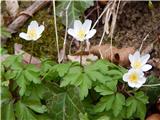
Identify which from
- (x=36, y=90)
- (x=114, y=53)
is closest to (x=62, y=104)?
(x=36, y=90)

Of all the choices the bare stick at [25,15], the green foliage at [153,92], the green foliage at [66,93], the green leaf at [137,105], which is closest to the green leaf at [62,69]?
the green foliage at [66,93]

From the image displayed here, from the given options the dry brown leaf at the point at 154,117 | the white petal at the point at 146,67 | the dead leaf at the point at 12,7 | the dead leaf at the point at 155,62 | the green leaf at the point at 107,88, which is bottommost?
the dry brown leaf at the point at 154,117

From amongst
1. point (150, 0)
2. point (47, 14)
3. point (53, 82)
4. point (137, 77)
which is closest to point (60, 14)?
point (47, 14)

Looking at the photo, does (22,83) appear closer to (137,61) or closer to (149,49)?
(137,61)

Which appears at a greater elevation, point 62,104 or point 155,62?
point 155,62

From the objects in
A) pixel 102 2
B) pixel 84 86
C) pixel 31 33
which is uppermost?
pixel 102 2

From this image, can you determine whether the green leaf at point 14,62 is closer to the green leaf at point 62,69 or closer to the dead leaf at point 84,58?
the green leaf at point 62,69

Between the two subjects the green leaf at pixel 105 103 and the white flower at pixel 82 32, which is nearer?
the green leaf at pixel 105 103
